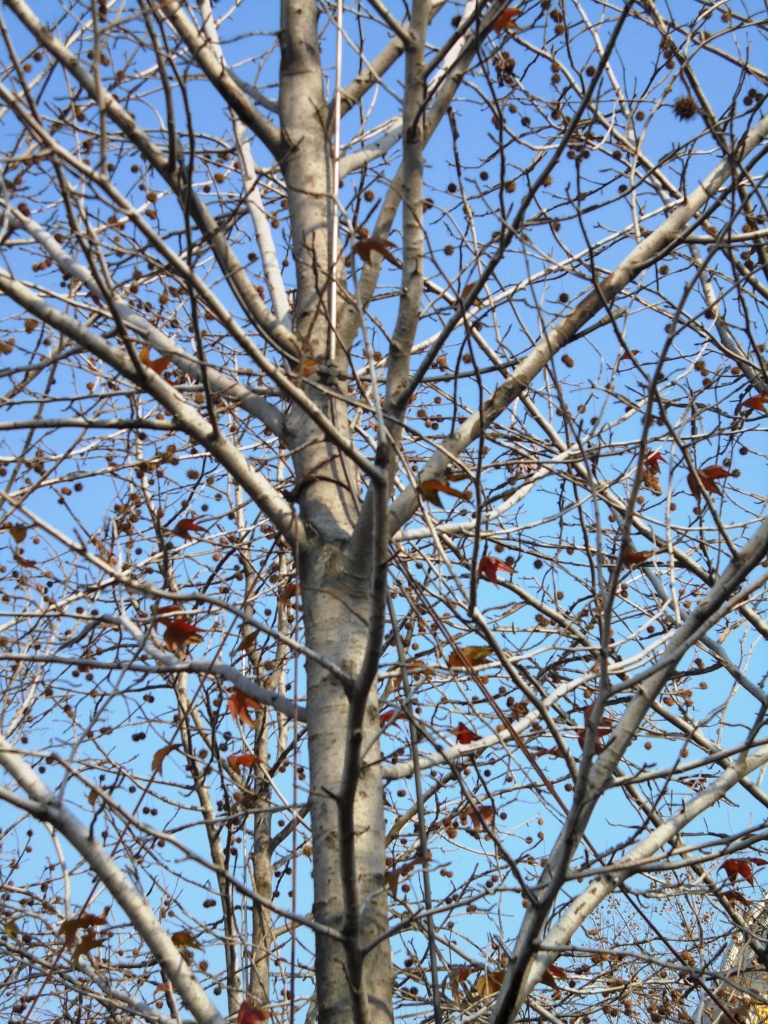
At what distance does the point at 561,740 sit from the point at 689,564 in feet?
7.74

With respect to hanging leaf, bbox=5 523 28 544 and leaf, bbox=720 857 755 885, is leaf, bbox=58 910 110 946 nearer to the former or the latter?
hanging leaf, bbox=5 523 28 544

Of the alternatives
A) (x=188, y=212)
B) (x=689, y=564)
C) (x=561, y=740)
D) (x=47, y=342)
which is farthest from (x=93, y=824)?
(x=689, y=564)

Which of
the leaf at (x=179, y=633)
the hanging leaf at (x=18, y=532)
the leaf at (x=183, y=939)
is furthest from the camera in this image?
the leaf at (x=183, y=939)

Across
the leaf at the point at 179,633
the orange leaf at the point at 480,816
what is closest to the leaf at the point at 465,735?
the orange leaf at the point at 480,816

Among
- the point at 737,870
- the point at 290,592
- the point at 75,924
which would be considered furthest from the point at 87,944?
the point at 737,870

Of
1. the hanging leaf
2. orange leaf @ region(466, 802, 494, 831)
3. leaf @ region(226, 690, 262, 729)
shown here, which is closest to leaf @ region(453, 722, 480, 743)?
orange leaf @ region(466, 802, 494, 831)

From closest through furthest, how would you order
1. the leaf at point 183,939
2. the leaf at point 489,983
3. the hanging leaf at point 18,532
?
the leaf at point 489,983 → the hanging leaf at point 18,532 → the leaf at point 183,939

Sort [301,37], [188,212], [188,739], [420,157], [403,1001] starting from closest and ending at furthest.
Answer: [188,212] < [420,157] < [301,37] < [403,1001] < [188,739]

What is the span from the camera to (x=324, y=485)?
3.62 metres

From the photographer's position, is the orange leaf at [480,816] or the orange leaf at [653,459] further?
the orange leaf at [653,459]

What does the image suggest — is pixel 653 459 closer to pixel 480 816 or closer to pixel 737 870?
pixel 737 870

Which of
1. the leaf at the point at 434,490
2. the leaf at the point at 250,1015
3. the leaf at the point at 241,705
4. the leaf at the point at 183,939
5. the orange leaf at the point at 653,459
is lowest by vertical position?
the leaf at the point at 250,1015

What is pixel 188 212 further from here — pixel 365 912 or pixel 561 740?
pixel 365 912

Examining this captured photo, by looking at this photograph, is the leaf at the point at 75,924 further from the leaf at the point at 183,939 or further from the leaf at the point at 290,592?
the leaf at the point at 290,592
